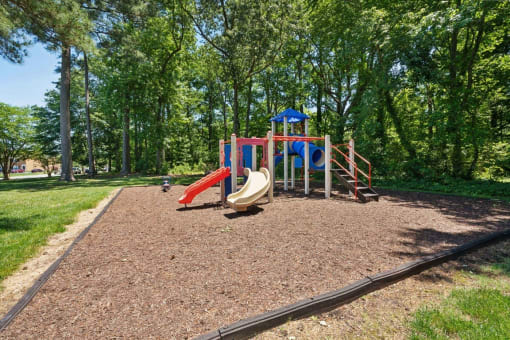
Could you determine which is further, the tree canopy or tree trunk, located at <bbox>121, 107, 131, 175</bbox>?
tree trunk, located at <bbox>121, 107, 131, 175</bbox>

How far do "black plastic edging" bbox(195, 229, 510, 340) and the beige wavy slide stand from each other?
352 centimetres

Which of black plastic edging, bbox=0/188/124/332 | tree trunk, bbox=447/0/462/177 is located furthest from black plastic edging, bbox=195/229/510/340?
tree trunk, bbox=447/0/462/177

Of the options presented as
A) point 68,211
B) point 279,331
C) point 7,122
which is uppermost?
point 7,122

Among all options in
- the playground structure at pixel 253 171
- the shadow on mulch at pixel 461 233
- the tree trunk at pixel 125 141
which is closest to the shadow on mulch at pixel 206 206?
the playground structure at pixel 253 171

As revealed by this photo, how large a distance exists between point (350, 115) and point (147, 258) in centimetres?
1450

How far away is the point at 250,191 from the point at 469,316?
4.67m

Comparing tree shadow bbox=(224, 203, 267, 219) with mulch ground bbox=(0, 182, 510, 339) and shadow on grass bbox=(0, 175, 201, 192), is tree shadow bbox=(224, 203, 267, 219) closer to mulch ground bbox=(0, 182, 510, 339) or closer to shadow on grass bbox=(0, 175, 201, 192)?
mulch ground bbox=(0, 182, 510, 339)

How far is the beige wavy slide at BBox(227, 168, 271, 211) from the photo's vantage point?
573cm

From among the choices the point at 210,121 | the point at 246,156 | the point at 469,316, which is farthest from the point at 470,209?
the point at 210,121

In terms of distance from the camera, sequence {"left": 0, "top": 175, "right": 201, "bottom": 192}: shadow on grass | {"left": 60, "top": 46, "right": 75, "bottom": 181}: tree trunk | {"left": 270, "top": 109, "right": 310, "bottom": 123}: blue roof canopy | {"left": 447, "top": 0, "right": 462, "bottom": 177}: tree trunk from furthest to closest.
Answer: {"left": 60, "top": 46, "right": 75, "bottom": 181}: tree trunk, {"left": 0, "top": 175, "right": 201, "bottom": 192}: shadow on grass, {"left": 270, "top": 109, "right": 310, "bottom": 123}: blue roof canopy, {"left": 447, "top": 0, "right": 462, "bottom": 177}: tree trunk

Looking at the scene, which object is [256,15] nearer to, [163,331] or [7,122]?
[163,331]

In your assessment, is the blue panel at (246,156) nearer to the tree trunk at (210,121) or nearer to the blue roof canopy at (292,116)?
the blue roof canopy at (292,116)

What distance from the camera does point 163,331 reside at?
1846 millimetres

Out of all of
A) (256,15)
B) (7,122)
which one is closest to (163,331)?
(256,15)
